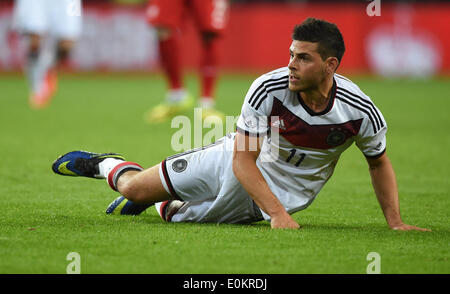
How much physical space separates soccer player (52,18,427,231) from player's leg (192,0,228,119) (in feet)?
17.0

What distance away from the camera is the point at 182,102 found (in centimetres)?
971

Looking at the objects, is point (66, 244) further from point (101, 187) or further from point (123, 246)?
point (101, 187)

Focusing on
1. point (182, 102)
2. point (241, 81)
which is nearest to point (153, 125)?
point (182, 102)

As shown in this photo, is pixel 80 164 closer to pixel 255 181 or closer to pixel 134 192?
pixel 134 192

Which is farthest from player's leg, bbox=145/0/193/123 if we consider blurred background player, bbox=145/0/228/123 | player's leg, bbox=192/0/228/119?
player's leg, bbox=192/0/228/119

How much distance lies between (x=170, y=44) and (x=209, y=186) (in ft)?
18.4

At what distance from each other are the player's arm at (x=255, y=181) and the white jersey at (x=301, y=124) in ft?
0.25

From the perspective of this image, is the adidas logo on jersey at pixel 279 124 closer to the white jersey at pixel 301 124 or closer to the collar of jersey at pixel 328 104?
the white jersey at pixel 301 124

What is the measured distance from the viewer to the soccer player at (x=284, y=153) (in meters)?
3.86

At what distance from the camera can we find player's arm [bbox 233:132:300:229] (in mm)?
3893

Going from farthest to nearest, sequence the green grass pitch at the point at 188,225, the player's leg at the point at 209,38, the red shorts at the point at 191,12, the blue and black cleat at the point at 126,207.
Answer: the player's leg at the point at 209,38 → the red shorts at the point at 191,12 → the blue and black cleat at the point at 126,207 → the green grass pitch at the point at 188,225

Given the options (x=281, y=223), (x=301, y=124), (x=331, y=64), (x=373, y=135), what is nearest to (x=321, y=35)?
(x=331, y=64)

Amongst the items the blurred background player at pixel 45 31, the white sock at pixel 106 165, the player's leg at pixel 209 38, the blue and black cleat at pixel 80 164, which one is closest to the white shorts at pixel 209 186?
the white sock at pixel 106 165

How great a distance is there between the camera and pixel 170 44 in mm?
9594
